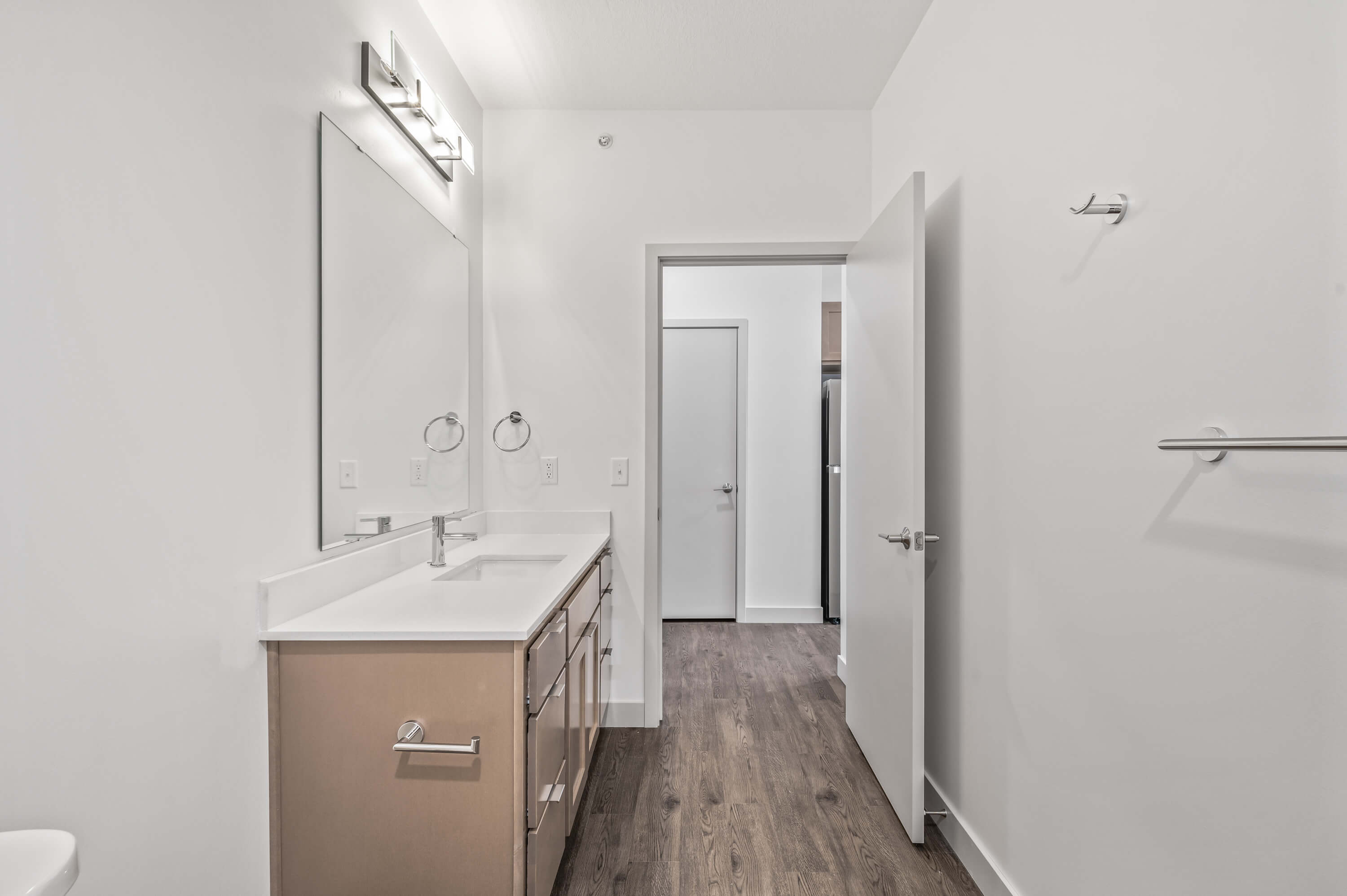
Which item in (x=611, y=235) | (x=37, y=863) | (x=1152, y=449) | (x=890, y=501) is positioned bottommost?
(x=37, y=863)

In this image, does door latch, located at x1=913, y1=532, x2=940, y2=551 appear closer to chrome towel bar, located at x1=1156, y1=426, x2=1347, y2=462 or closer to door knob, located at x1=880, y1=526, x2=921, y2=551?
door knob, located at x1=880, y1=526, x2=921, y2=551

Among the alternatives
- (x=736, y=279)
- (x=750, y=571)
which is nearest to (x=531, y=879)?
(x=750, y=571)

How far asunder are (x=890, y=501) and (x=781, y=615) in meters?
2.29

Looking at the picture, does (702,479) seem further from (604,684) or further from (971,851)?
(971,851)

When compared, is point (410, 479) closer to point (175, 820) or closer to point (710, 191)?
point (175, 820)

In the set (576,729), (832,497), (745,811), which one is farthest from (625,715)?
→ (832,497)

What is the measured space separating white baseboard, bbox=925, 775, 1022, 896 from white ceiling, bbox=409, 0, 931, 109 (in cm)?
254

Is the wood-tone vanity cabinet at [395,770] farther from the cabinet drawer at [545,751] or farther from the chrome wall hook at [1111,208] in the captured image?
the chrome wall hook at [1111,208]

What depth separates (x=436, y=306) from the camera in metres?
2.18

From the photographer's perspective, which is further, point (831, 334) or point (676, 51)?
point (831, 334)

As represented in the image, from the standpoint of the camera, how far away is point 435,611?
1.42 meters

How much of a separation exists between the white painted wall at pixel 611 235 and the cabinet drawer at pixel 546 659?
1056 millimetres

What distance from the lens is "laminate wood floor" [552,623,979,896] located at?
1.74 m

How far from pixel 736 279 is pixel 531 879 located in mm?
3581
